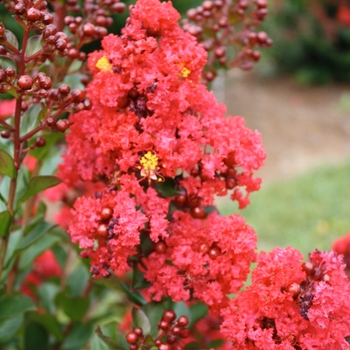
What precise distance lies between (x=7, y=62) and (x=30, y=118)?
19cm

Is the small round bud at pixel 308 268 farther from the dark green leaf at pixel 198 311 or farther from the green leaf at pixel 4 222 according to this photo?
the dark green leaf at pixel 198 311

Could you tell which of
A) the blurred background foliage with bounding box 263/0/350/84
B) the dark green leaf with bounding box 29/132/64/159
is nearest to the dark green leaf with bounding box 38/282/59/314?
the dark green leaf with bounding box 29/132/64/159

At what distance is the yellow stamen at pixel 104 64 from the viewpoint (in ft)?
3.43

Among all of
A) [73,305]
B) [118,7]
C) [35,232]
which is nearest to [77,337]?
[73,305]

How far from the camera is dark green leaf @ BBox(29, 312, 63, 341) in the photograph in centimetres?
157

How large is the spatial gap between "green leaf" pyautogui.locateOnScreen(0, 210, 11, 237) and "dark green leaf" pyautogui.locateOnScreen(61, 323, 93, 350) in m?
0.71

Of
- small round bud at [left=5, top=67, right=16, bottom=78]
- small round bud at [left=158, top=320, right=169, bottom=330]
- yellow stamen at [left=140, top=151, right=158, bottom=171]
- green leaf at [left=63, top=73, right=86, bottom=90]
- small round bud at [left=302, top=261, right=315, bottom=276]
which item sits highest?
small round bud at [left=5, top=67, right=16, bottom=78]

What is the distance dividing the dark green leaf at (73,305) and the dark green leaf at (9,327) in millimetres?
167

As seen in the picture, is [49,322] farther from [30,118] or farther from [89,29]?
[89,29]

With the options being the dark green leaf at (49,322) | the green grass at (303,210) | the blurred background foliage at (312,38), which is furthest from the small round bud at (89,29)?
the blurred background foliage at (312,38)

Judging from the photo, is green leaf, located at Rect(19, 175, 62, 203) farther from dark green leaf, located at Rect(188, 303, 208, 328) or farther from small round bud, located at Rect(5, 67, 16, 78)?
dark green leaf, located at Rect(188, 303, 208, 328)

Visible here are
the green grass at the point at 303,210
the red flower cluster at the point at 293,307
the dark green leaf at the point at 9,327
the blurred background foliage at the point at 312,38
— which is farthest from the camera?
the blurred background foliage at the point at 312,38

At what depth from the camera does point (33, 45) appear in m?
1.01

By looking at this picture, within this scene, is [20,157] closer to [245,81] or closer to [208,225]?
[208,225]
